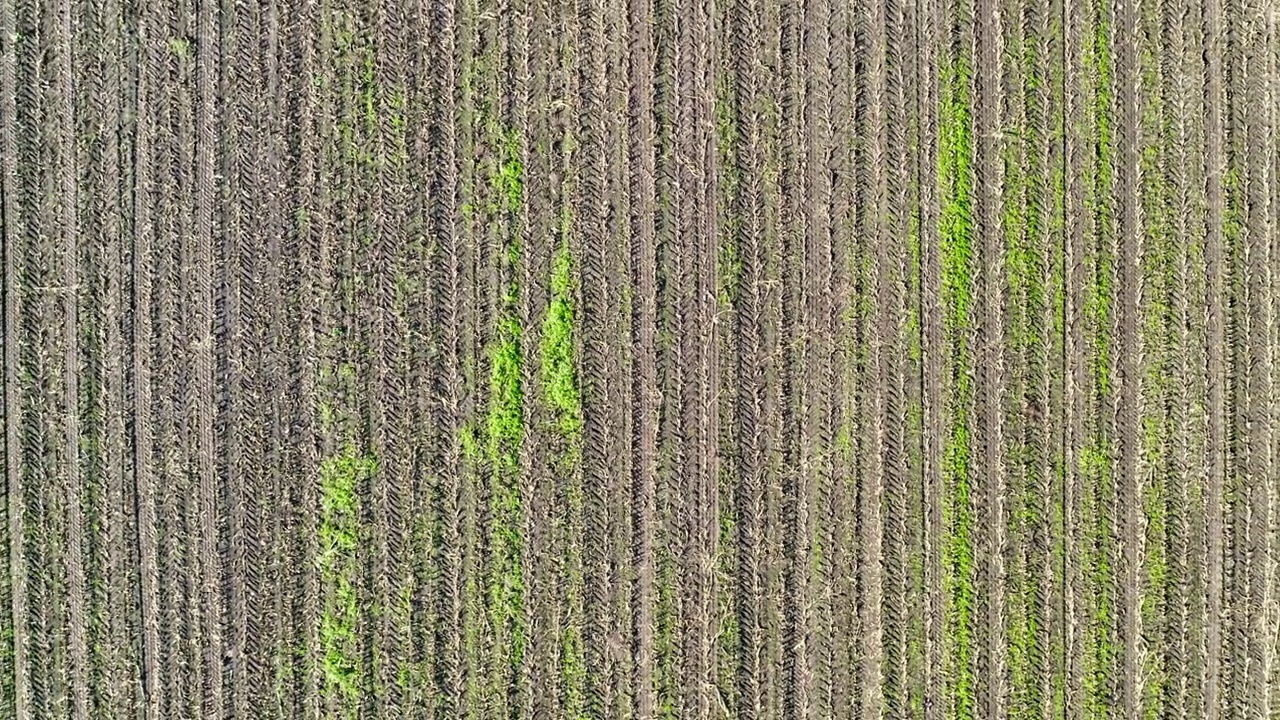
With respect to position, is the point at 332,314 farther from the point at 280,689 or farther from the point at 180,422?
the point at 280,689

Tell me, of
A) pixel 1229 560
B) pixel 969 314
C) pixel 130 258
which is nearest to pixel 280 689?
pixel 130 258

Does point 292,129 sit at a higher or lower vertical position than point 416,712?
higher

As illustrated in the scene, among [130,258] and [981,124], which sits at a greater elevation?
[981,124]

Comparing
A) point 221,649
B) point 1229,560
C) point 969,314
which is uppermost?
point 969,314

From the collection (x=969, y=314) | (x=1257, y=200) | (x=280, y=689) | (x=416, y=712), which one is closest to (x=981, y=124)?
(x=969, y=314)

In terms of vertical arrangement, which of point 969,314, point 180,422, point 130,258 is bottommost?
point 180,422

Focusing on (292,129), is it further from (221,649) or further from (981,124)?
(981,124)
